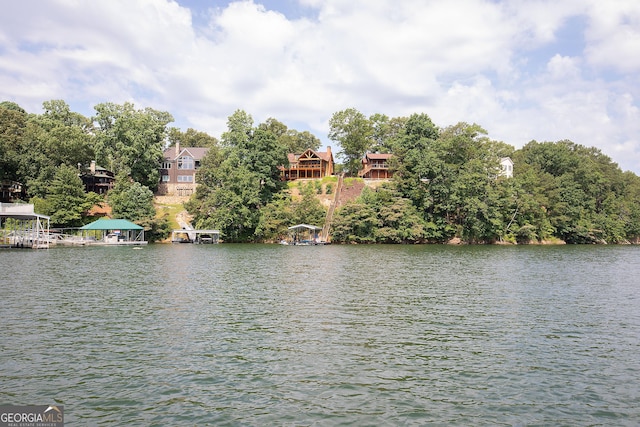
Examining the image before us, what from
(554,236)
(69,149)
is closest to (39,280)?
(69,149)

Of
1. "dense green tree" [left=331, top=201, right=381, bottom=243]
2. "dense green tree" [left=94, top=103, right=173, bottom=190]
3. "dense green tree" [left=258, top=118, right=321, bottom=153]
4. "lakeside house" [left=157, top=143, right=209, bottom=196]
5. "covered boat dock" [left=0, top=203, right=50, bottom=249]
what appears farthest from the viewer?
"dense green tree" [left=258, top=118, right=321, bottom=153]

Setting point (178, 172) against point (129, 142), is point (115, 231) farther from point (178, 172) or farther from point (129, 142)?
point (178, 172)

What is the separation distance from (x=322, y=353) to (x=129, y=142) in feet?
280

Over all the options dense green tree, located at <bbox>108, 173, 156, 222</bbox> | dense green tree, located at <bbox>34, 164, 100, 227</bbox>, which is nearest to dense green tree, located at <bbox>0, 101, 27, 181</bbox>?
dense green tree, located at <bbox>34, 164, 100, 227</bbox>

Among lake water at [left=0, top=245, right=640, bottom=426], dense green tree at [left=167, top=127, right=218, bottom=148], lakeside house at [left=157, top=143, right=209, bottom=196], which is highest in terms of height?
dense green tree at [left=167, top=127, right=218, bottom=148]

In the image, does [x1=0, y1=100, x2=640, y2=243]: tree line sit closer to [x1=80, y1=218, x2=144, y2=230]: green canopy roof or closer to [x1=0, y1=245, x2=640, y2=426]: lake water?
[x1=80, y1=218, x2=144, y2=230]: green canopy roof

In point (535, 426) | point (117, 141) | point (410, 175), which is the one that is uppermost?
point (117, 141)

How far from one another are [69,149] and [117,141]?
9.49 m

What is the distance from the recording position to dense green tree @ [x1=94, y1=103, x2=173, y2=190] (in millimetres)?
87625

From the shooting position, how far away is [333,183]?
91500mm

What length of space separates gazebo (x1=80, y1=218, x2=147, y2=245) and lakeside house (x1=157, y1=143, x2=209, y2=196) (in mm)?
23033

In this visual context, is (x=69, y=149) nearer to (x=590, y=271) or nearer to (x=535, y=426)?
(x=590, y=271)

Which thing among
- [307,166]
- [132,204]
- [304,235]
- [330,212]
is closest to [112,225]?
[132,204]

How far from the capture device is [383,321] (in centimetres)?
1848
